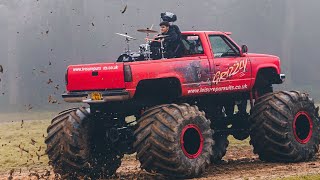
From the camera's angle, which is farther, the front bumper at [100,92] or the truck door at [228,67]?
the truck door at [228,67]

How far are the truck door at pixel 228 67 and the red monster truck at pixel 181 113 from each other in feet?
0.07

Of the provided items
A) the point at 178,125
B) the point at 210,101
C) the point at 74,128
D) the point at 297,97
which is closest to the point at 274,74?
the point at 297,97

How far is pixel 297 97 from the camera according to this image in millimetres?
12211

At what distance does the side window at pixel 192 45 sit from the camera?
1183 cm

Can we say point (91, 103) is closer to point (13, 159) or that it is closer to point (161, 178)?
point (161, 178)

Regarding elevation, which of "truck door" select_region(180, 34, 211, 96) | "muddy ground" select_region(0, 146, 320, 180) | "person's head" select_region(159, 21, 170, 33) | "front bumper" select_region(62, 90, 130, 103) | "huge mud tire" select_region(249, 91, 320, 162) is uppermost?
"person's head" select_region(159, 21, 170, 33)

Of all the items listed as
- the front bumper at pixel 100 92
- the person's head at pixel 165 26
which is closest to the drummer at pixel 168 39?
the person's head at pixel 165 26

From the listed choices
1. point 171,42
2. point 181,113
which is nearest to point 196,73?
point 171,42

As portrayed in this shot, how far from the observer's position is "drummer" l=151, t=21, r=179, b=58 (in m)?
11.4

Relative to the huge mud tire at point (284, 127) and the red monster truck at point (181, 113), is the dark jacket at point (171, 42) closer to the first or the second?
the red monster truck at point (181, 113)

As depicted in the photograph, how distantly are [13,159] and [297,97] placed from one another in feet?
36.2

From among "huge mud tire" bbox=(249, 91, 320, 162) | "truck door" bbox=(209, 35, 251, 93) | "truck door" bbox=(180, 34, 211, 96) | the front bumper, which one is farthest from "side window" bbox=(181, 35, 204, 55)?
the front bumper

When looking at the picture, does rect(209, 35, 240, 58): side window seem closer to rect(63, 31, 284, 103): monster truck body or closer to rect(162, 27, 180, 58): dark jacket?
rect(63, 31, 284, 103): monster truck body

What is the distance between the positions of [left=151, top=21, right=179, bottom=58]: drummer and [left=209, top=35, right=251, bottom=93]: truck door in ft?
2.97
